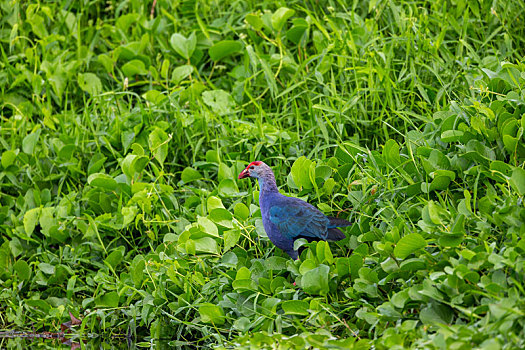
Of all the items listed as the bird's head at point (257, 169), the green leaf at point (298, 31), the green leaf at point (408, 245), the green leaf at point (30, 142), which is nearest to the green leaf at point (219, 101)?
the green leaf at point (298, 31)

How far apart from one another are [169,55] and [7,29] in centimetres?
144

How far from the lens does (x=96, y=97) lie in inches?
206

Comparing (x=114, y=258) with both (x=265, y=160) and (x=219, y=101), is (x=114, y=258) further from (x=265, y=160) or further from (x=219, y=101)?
(x=219, y=101)

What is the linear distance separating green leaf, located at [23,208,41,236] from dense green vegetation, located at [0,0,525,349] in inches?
0.4

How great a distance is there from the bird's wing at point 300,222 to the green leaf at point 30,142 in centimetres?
211

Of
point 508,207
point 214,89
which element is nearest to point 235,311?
point 508,207

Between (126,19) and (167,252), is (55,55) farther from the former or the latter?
(167,252)

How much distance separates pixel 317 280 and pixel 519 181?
3.37ft

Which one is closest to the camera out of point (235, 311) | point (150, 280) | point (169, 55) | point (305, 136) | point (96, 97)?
point (235, 311)

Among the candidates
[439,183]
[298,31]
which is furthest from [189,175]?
[439,183]

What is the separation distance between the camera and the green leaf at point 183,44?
5.37 m

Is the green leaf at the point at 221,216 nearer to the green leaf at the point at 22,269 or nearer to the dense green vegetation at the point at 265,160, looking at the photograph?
the dense green vegetation at the point at 265,160

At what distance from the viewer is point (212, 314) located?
353cm

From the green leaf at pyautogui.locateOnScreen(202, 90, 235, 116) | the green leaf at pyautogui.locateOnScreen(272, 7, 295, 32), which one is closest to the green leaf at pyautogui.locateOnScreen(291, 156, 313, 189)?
the green leaf at pyautogui.locateOnScreen(202, 90, 235, 116)
